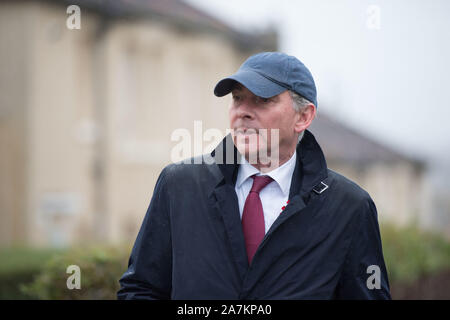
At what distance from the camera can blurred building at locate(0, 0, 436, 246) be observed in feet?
41.9

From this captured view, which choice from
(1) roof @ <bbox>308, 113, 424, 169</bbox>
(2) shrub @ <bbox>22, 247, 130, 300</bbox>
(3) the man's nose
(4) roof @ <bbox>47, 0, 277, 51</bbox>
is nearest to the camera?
(3) the man's nose

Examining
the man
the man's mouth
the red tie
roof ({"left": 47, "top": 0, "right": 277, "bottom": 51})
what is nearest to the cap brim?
the man

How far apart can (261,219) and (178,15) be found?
44.6ft

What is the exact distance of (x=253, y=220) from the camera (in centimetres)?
262

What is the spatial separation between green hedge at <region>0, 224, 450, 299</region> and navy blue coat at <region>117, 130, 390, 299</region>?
207cm

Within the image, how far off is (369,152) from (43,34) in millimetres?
17418

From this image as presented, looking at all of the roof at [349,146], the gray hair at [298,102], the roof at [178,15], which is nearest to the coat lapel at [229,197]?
the gray hair at [298,102]

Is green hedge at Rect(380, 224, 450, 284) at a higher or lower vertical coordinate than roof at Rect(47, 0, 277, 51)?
lower

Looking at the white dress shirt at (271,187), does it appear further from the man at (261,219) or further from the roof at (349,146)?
the roof at (349,146)

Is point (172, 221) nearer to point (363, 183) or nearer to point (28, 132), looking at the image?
point (28, 132)

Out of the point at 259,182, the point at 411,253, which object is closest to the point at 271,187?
the point at 259,182

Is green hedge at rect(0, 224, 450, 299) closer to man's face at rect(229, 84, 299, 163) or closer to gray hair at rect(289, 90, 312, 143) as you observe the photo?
man's face at rect(229, 84, 299, 163)
